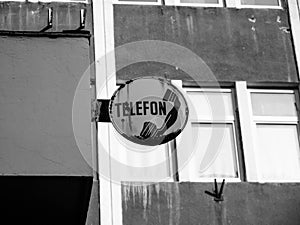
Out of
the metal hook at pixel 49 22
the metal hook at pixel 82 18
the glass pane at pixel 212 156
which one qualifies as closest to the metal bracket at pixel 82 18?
the metal hook at pixel 82 18

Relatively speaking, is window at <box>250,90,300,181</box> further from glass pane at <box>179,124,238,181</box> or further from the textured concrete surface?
the textured concrete surface

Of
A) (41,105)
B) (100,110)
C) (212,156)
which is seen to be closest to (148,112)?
(100,110)

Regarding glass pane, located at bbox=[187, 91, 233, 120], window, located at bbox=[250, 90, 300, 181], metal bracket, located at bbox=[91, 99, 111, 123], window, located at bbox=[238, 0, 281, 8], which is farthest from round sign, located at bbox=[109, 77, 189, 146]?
window, located at bbox=[238, 0, 281, 8]

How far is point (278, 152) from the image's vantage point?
1166 cm

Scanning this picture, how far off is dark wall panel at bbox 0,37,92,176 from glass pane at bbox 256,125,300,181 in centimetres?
304

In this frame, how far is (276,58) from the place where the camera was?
1217 centimetres

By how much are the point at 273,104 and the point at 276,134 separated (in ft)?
1.56

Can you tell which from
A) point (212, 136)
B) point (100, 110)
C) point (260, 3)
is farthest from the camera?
point (260, 3)

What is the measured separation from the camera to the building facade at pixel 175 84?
370 inches

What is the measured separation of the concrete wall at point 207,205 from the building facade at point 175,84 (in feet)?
0.05

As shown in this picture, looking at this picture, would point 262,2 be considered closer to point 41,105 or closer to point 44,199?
point 41,105

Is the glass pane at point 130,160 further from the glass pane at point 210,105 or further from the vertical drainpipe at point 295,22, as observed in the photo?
the vertical drainpipe at point 295,22

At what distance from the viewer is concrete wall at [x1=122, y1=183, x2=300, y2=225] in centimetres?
1066

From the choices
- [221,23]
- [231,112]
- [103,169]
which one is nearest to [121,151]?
[103,169]
